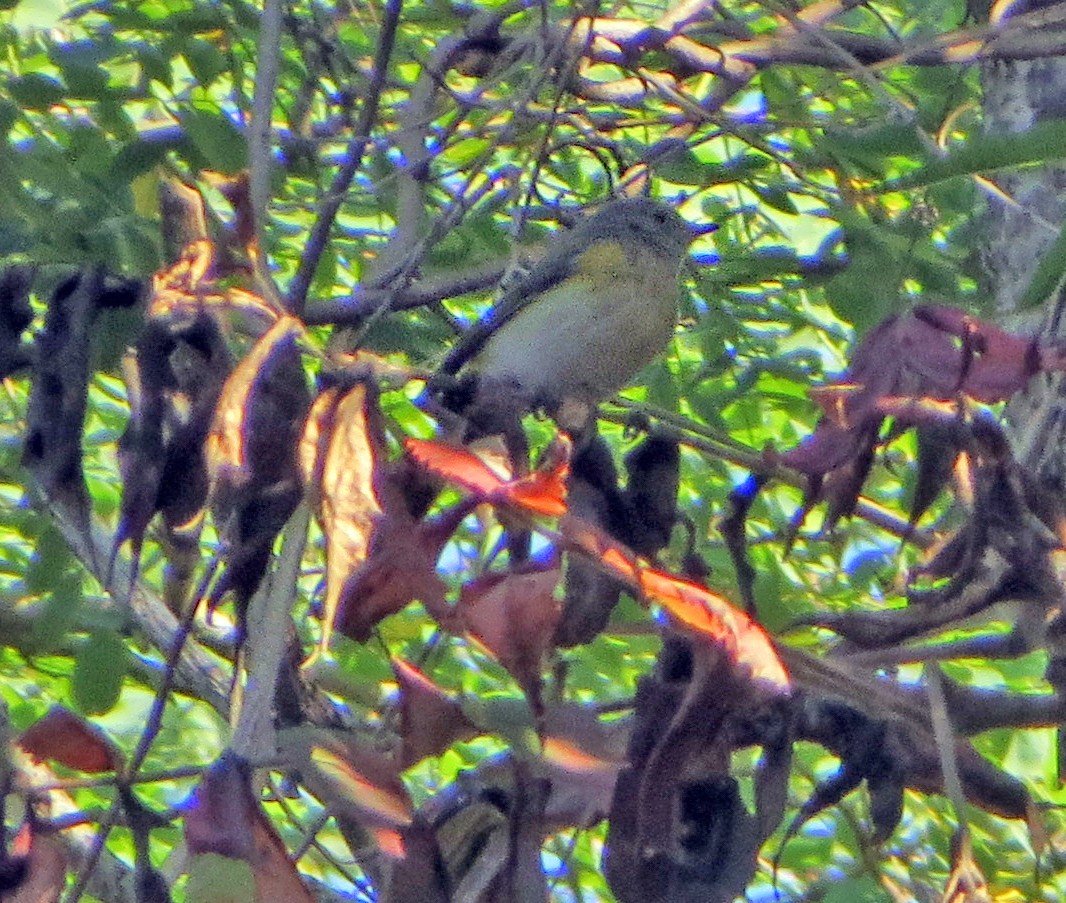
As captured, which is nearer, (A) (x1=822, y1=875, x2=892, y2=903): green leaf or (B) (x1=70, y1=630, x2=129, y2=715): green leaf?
(A) (x1=822, y1=875, x2=892, y2=903): green leaf

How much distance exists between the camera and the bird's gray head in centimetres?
420

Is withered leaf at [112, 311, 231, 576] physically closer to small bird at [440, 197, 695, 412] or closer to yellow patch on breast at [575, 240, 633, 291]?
small bird at [440, 197, 695, 412]

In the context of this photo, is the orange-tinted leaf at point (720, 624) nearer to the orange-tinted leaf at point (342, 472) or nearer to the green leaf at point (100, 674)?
the orange-tinted leaf at point (342, 472)

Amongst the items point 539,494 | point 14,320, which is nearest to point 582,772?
point 539,494

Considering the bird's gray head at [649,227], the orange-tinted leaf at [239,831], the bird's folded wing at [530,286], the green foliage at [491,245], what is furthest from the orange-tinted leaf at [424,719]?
the bird's gray head at [649,227]

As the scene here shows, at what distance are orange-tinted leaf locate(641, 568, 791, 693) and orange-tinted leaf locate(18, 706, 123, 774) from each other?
1.79 feet

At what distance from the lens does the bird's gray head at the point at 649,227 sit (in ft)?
13.8

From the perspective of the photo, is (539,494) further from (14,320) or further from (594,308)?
(594,308)

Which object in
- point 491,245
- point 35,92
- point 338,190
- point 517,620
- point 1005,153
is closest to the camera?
point 517,620

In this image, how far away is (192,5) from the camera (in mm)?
3629

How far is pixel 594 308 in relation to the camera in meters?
4.39

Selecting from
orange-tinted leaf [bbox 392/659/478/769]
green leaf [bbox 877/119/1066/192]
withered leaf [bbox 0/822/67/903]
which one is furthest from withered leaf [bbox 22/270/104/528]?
green leaf [bbox 877/119/1066/192]

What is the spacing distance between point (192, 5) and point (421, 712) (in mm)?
2601

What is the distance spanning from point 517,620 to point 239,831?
28cm
